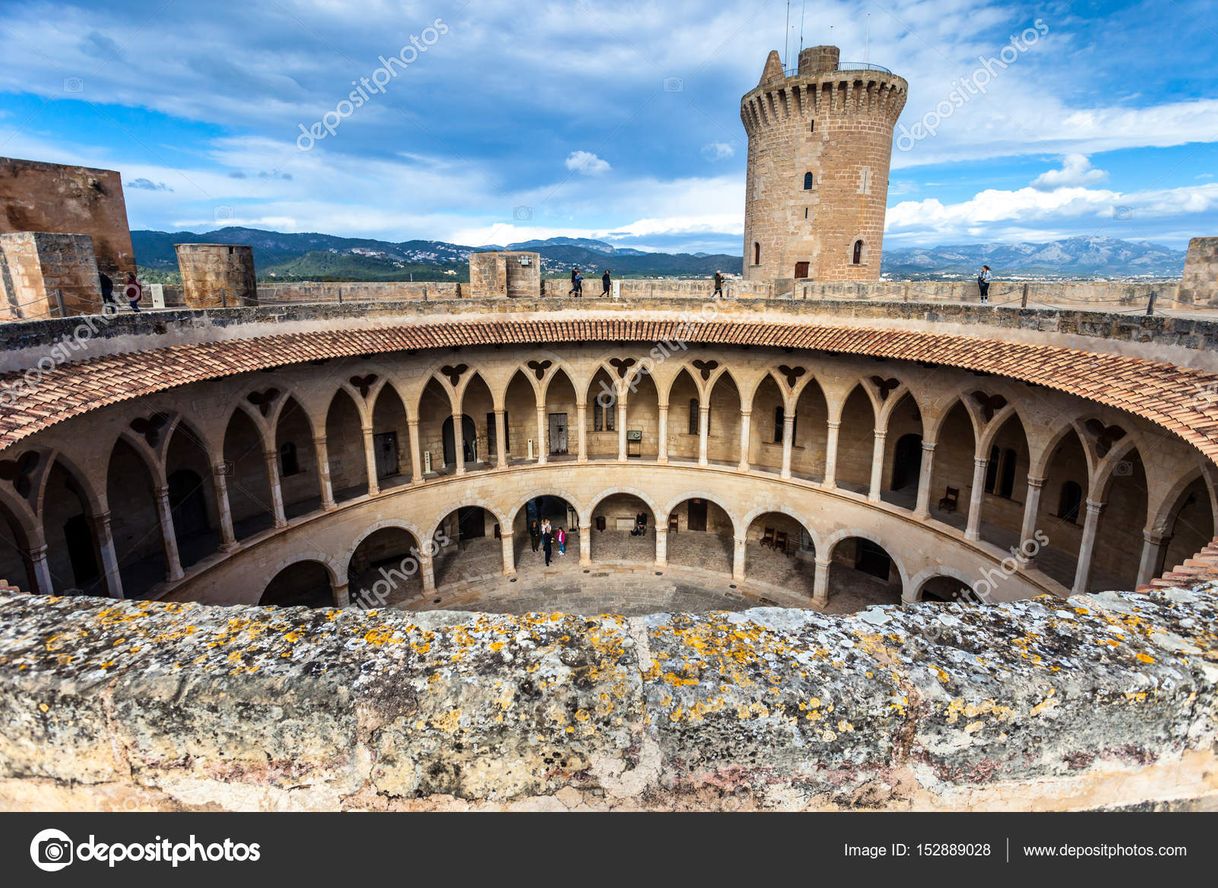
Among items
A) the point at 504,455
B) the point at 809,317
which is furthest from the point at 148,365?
the point at 809,317

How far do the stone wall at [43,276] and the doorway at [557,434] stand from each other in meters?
15.4

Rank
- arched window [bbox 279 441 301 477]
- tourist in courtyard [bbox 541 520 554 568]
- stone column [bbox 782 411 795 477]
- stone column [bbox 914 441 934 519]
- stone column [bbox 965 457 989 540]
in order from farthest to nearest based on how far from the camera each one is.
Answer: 1. tourist in courtyard [bbox 541 520 554 568]
2. stone column [bbox 782 411 795 477]
3. arched window [bbox 279 441 301 477]
4. stone column [bbox 914 441 934 519]
5. stone column [bbox 965 457 989 540]

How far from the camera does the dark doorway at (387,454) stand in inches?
954

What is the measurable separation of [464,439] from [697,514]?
Answer: 1024 centimetres

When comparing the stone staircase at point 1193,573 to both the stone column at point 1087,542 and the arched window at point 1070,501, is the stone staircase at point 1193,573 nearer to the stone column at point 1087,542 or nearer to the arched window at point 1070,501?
the stone column at point 1087,542

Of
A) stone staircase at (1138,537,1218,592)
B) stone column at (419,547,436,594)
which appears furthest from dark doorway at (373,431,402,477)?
stone staircase at (1138,537,1218,592)

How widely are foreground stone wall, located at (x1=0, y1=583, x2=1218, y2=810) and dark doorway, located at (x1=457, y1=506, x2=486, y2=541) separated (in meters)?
24.4

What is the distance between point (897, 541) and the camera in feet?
67.3

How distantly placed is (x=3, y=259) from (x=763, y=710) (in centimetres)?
1907

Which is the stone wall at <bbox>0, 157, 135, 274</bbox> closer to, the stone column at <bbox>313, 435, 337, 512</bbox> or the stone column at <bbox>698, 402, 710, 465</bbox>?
the stone column at <bbox>313, 435, 337, 512</bbox>

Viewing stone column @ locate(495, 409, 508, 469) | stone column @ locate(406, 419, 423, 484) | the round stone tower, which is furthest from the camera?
the round stone tower

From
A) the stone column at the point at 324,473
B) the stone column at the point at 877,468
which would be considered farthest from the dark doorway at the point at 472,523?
the stone column at the point at 877,468

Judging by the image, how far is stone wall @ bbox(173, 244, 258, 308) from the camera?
66.3 feet

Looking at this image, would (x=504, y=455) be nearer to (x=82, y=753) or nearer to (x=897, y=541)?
(x=897, y=541)
